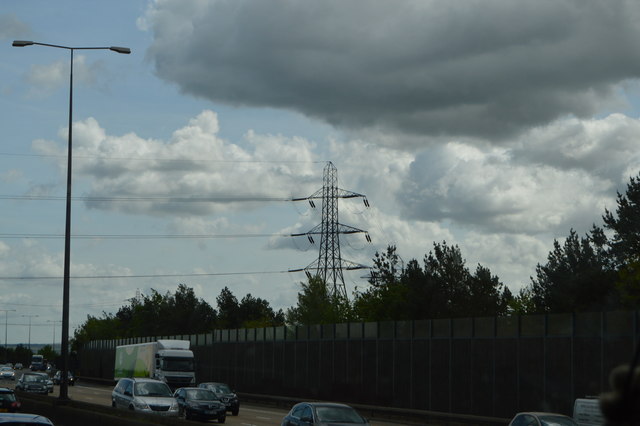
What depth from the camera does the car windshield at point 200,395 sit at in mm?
40688

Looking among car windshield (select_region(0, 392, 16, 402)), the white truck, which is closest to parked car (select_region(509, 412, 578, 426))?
car windshield (select_region(0, 392, 16, 402))

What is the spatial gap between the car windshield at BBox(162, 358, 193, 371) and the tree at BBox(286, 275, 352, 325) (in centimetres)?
5292

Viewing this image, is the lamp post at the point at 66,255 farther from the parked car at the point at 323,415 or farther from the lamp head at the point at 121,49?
the parked car at the point at 323,415

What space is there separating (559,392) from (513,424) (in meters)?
16.5

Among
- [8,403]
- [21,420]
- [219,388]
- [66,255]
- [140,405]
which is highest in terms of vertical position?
[66,255]

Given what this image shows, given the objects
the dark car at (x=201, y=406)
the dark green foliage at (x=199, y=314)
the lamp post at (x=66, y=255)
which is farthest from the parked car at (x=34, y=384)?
the dark green foliage at (x=199, y=314)

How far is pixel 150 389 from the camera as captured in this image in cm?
3838

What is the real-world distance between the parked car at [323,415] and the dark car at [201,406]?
14610 mm

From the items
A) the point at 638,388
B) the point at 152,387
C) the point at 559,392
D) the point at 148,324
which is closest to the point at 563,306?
the point at 559,392

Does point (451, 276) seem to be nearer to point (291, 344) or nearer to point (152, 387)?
point (291, 344)

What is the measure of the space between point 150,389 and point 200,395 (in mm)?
3151

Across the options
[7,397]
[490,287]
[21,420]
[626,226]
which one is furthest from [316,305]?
[21,420]

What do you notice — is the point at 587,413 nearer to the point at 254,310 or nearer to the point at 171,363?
the point at 171,363

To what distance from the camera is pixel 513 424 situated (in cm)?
Result: 2406
